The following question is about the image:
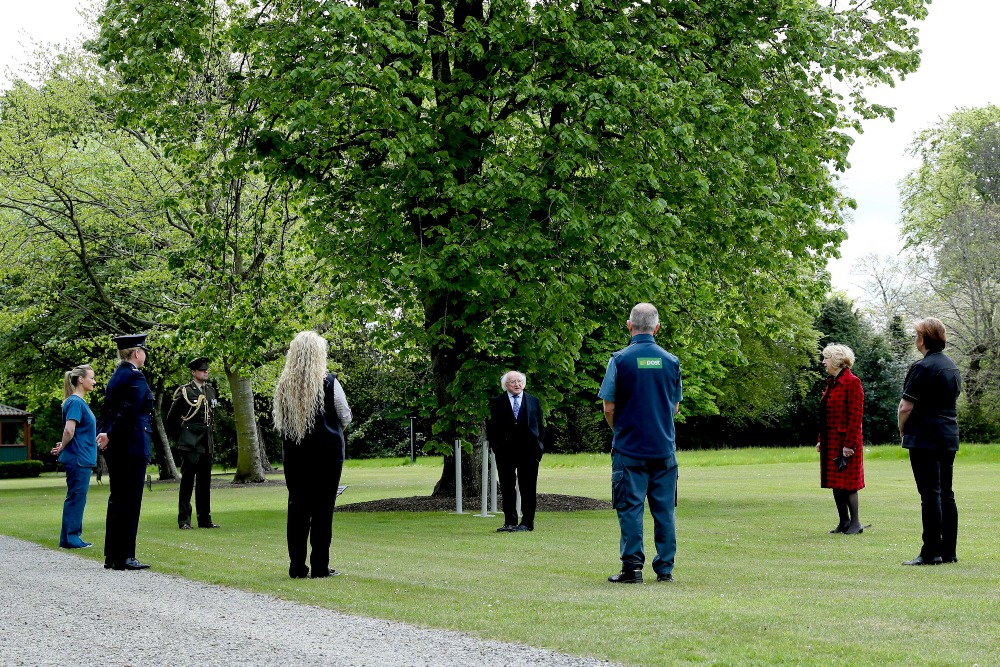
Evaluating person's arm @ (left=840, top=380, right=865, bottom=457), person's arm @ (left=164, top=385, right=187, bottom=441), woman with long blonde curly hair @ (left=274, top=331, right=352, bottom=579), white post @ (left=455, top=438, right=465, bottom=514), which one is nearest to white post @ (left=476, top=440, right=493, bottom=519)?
white post @ (left=455, top=438, right=465, bottom=514)

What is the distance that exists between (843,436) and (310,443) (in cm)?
678

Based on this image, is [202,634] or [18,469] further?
[18,469]

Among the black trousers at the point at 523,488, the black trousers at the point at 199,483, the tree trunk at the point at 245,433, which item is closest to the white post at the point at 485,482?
the black trousers at the point at 523,488

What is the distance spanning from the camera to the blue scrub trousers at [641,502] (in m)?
9.62

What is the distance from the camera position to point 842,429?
14.1 m

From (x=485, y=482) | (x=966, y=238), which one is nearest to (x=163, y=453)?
(x=485, y=482)

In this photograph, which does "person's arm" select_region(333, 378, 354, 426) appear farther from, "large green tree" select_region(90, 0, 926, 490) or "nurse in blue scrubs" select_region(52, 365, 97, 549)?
"large green tree" select_region(90, 0, 926, 490)

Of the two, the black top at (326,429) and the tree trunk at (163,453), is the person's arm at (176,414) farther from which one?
the tree trunk at (163,453)

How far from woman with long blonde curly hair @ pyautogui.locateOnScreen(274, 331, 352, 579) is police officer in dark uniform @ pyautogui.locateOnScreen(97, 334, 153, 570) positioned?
199 cm

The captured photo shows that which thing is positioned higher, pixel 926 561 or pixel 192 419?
pixel 192 419

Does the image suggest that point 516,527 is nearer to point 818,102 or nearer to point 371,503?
point 371,503

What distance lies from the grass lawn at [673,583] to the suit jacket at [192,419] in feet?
4.03

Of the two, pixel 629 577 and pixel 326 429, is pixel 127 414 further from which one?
pixel 629 577

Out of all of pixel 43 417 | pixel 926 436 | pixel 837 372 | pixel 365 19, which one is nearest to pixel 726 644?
pixel 926 436
